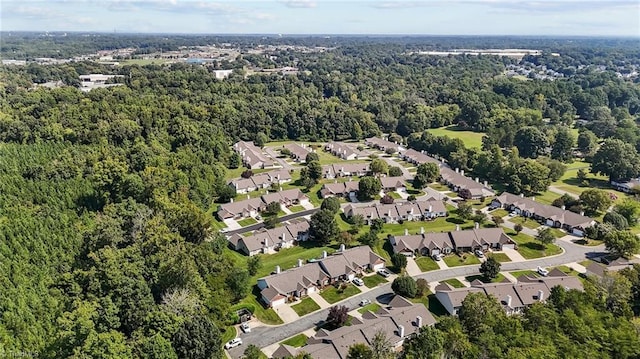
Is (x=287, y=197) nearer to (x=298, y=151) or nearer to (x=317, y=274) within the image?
(x=317, y=274)

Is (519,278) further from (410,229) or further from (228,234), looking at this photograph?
(228,234)

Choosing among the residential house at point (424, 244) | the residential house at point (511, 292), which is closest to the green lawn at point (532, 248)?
the residential house at point (424, 244)

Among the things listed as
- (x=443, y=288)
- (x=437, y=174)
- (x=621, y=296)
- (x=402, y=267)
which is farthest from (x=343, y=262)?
(x=437, y=174)

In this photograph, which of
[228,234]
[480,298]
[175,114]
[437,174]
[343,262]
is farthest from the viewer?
[175,114]

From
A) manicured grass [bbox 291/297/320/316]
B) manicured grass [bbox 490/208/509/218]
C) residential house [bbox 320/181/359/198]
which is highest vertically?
residential house [bbox 320/181/359/198]

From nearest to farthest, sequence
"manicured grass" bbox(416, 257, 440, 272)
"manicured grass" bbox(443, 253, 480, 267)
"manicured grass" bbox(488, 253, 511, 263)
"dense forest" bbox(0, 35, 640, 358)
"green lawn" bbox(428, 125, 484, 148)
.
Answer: "dense forest" bbox(0, 35, 640, 358) < "manicured grass" bbox(416, 257, 440, 272) < "manicured grass" bbox(443, 253, 480, 267) < "manicured grass" bbox(488, 253, 511, 263) < "green lawn" bbox(428, 125, 484, 148)

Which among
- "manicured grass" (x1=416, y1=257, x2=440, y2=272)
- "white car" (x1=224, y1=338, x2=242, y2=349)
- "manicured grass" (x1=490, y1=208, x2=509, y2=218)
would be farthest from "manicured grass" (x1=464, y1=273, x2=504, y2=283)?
"white car" (x1=224, y1=338, x2=242, y2=349)

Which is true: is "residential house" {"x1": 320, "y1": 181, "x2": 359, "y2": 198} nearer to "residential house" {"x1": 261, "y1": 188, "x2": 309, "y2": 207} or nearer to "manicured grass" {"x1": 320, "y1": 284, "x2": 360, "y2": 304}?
"residential house" {"x1": 261, "y1": 188, "x2": 309, "y2": 207}
